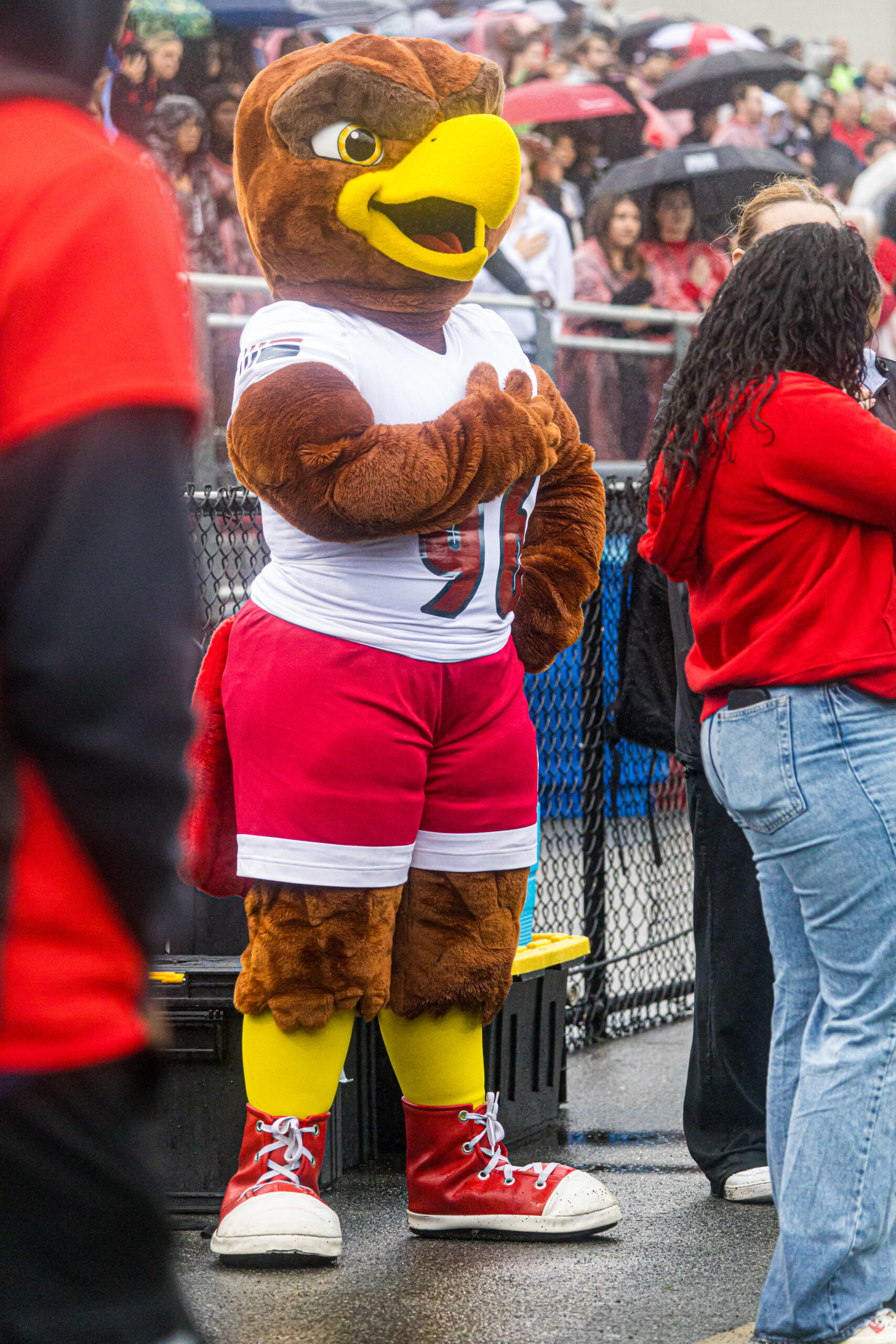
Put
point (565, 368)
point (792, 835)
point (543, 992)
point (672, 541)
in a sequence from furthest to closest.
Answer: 1. point (565, 368)
2. point (543, 992)
3. point (672, 541)
4. point (792, 835)

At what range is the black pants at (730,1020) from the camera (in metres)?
3.53

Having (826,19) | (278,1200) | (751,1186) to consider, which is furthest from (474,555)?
(826,19)

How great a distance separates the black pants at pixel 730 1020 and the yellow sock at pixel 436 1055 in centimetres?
54

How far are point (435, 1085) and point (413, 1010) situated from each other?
172 millimetres

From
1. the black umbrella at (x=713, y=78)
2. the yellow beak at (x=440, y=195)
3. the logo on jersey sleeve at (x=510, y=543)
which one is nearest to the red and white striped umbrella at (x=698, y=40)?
the black umbrella at (x=713, y=78)

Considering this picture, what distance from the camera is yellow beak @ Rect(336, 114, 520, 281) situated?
10.4ft

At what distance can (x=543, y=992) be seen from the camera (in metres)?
4.09

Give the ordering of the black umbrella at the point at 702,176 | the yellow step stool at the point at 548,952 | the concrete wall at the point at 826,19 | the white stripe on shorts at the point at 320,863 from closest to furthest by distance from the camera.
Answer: the white stripe on shorts at the point at 320,863 → the yellow step stool at the point at 548,952 → the black umbrella at the point at 702,176 → the concrete wall at the point at 826,19

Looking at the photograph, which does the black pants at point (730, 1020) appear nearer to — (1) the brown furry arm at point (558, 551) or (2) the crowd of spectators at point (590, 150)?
(1) the brown furry arm at point (558, 551)

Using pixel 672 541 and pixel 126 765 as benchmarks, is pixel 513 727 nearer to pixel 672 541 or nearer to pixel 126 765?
pixel 672 541

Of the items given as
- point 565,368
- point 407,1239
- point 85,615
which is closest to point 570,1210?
point 407,1239

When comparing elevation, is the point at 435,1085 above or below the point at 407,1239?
above

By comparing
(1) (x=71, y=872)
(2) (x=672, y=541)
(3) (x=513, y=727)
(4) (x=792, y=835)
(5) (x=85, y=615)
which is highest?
(5) (x=85, y=615)

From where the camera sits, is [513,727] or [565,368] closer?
[513,727]
